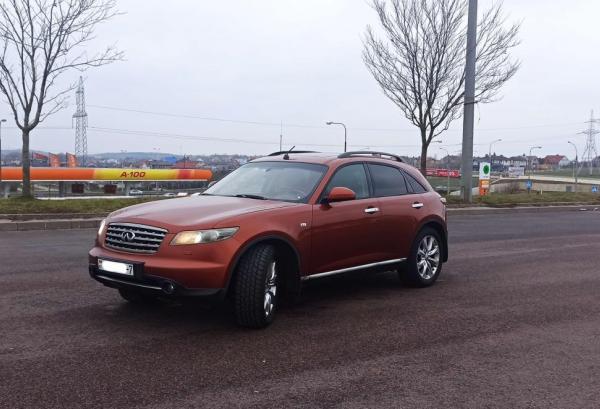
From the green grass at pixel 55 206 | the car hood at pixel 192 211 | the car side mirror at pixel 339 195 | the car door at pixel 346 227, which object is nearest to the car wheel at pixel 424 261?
the car door at pixel 346 227

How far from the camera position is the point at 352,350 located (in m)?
4.80

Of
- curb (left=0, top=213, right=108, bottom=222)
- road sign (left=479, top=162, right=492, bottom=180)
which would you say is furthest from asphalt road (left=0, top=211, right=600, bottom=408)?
road sign (left=479, top=162, right=492, bottom=180)

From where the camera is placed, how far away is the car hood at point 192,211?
5.01 metres

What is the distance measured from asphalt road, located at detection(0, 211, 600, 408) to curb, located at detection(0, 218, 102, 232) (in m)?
5.59

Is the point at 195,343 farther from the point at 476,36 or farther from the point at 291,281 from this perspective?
the point at 476,36

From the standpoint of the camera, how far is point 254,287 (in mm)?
5031

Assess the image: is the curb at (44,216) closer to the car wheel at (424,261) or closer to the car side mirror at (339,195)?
the car wheel at (424,261)

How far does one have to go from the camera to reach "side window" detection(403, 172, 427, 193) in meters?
7.39

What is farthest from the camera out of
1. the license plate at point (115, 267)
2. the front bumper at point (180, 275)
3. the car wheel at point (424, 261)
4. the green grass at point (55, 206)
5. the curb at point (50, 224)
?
the green grass at point (55, 206)

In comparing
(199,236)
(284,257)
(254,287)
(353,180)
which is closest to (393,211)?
(353,180)

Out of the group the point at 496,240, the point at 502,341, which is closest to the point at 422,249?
the point at 502,341

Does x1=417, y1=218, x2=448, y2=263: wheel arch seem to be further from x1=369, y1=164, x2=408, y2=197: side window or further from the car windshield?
the car windshield

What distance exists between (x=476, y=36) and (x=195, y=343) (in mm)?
18408

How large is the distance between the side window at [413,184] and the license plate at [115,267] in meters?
3.76
